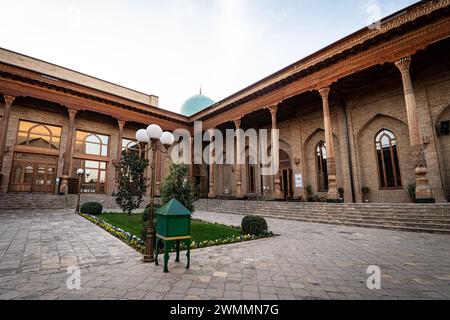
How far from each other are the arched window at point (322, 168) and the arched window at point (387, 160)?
3.46 m

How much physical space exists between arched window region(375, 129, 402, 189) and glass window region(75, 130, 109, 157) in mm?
21377

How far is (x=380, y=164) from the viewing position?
13.9 m

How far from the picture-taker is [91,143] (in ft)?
64.3

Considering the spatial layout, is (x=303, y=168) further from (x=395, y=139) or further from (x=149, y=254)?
(x=149, y=254)

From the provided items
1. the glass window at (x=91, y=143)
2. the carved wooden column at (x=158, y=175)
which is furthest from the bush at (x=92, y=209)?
the glass window at (x=91, y=143)

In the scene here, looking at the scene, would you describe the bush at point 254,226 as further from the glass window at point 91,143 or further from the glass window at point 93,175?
the glass window at point 91,143

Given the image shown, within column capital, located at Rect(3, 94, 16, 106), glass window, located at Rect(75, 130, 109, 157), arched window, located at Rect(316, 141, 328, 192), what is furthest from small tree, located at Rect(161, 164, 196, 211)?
glass window, located at Rect(75, 130, 109, 157)

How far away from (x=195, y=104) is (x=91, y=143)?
14.9 metres

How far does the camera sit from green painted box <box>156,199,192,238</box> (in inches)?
157

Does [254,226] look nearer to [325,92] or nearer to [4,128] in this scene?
[325,92]

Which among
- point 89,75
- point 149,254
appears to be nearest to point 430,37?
point 149,254

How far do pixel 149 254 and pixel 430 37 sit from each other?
45.9 ft

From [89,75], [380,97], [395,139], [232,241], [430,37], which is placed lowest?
[232,241]
